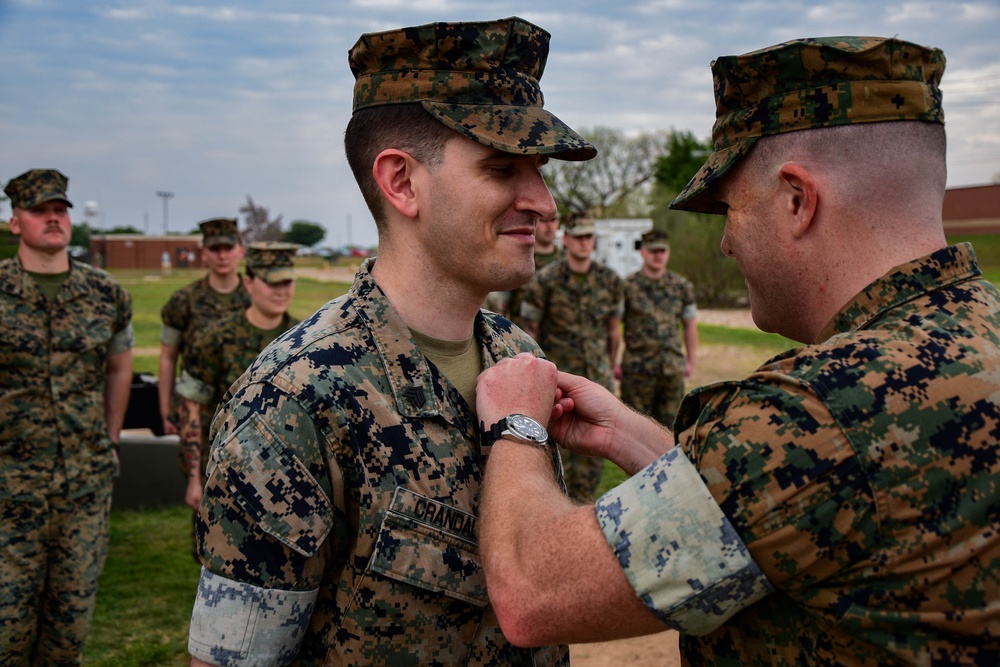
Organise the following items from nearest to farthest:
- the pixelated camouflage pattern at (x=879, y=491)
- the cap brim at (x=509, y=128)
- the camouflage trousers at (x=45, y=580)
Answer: the pixelated camouflage pattern at (x=879, y=491)
the cap brim at (x=509, y=128)
the camouflage trousers at (x=45, y=580)

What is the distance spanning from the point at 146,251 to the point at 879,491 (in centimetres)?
6677

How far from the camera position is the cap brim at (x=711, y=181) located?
197cm

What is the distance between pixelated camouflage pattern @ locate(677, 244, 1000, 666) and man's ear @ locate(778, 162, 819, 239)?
350 millimetres

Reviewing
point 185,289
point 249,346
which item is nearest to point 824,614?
point 249,346

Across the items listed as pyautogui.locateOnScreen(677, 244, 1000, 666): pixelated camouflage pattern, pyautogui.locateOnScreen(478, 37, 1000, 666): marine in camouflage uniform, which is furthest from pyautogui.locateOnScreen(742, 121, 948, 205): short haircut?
pyautogui.locateOnScreen(677, 244, 1000, 666): pixelated camouflage pattern

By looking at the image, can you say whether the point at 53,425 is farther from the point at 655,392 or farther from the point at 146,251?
the point at 146,251

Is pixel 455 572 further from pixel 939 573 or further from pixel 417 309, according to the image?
pixel 939 573

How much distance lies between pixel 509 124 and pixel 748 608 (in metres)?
1.23

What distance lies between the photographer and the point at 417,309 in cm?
230

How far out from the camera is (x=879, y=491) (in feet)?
5.06

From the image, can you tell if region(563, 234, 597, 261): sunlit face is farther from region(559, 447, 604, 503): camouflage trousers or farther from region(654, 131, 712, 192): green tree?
region(654, 131, 712, 192): green tree

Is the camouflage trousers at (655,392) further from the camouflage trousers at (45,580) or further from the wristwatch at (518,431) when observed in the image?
the wristwatch at (518,431)

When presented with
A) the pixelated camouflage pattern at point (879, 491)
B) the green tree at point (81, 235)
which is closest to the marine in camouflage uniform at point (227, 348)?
the pixelated camouflage pattern at point (879, 491)

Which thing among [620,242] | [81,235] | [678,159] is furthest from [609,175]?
[81,235]
